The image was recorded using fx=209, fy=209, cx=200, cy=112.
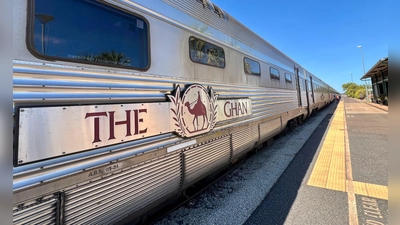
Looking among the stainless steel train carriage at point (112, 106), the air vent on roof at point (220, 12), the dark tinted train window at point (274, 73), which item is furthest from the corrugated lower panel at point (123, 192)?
the dark tinted train window at point (274, 73)

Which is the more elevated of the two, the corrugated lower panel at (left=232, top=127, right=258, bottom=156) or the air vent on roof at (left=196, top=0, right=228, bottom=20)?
the air vent on roof at (left=196, top=0, right=228, bottom=20)

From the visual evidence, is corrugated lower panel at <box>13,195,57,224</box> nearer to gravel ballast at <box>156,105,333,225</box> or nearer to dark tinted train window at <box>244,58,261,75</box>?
gravel ballast at <box>156,105,333,225</box>

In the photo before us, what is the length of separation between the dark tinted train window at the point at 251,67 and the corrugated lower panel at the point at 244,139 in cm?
128

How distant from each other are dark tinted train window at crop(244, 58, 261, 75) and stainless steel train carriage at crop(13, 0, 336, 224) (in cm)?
105

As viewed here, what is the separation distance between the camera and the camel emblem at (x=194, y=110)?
8.68 ft

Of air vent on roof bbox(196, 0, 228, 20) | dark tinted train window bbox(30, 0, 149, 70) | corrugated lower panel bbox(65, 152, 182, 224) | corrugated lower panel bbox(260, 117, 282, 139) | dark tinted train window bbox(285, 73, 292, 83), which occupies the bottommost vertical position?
corrugated lower panel bbox(65, 152, 182, 224)

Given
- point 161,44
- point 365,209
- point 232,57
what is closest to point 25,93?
point 161,44

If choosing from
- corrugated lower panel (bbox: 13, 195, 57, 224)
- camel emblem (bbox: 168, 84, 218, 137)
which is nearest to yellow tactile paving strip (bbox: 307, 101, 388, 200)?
camel emblem (bbox: 168, 84, 218, 137)

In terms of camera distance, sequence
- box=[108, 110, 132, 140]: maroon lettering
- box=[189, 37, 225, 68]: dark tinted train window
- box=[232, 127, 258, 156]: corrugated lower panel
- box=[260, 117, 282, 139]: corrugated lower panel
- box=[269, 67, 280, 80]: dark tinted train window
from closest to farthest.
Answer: box=[108, 110, 132, 140]: maroon lettering
box=[189, 37, 225, 68]: dark tinted train window
box=[232, 127, 258, 156]: corrugated lower panel
box=[260, 117, 282, 139]: corrugated lower panel
box=[269, 67, 280, 80]: dark tinted train window

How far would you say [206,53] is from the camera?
→ 3334mm

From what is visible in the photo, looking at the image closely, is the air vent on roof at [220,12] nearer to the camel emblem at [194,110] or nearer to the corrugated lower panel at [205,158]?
the camel emblem at [194,110]

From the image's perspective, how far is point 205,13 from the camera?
3434 millimetres

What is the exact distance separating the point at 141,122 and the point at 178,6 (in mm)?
1722

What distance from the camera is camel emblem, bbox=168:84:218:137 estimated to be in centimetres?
264
